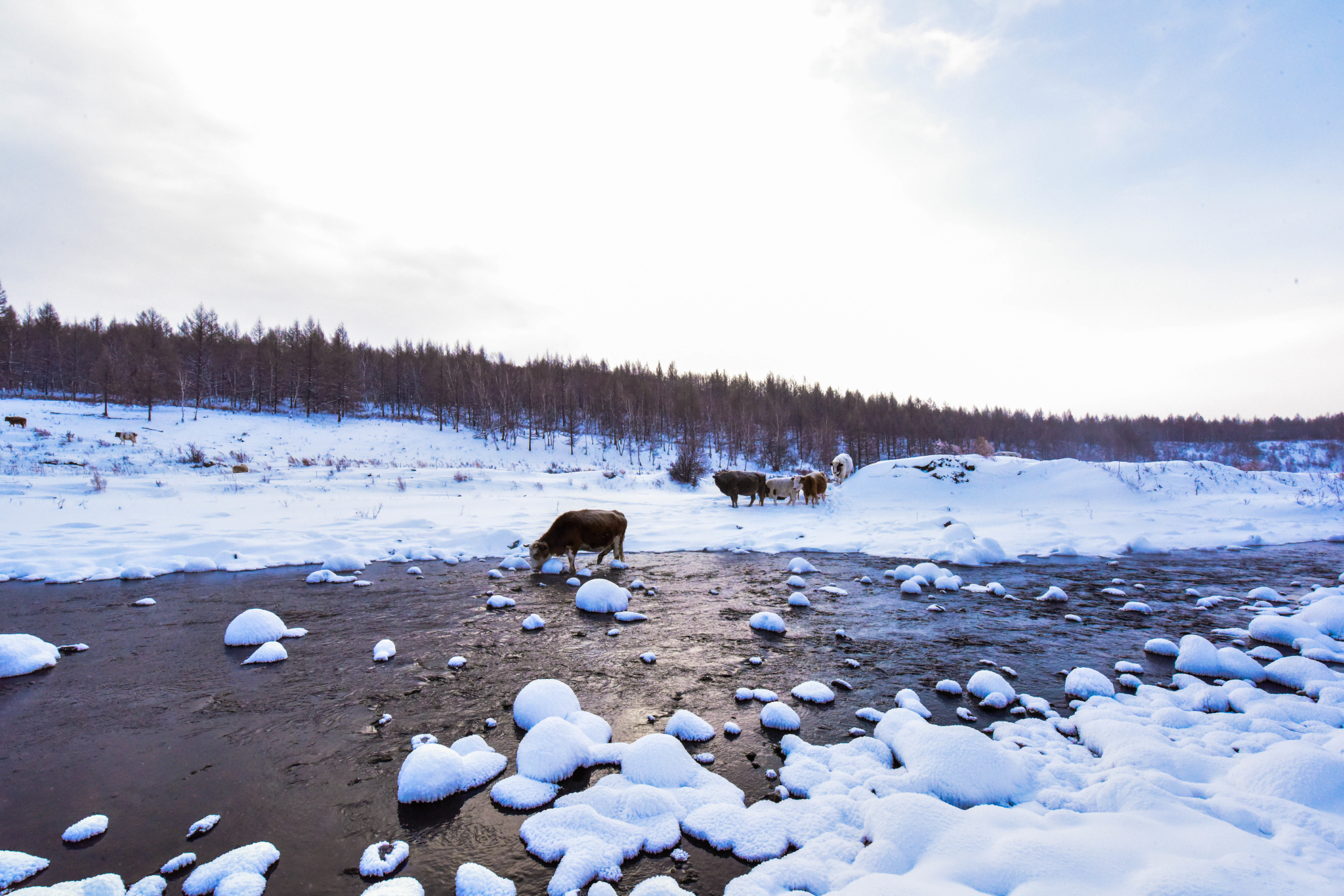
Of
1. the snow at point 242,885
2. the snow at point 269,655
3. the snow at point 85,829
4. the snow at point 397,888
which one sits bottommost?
the snow at point 269,655

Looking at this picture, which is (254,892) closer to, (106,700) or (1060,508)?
(106,700)

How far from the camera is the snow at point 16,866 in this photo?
2.24 metres

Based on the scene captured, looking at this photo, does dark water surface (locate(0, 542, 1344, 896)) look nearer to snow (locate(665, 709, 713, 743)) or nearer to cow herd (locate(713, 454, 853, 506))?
snow (locate(665, 709, 713, 743))

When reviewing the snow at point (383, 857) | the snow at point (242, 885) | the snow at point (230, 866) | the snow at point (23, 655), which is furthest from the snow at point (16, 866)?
the snow at point (23, 655)

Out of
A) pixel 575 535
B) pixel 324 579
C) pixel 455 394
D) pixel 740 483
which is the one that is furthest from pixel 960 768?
pixel 455 394

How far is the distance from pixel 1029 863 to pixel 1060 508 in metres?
16.9

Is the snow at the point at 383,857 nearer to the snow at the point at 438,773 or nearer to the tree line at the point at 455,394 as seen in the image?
the snow at the point at 438,773

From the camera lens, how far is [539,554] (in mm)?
8719

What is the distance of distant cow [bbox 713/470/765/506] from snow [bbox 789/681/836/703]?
1316cm

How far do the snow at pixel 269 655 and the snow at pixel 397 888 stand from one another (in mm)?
3490


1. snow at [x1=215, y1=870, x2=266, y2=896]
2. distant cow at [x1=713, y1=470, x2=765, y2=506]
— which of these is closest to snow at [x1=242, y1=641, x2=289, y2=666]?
snow at [x1=215, y1=870, x2=266, y2=896]

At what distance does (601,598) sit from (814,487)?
490 inches

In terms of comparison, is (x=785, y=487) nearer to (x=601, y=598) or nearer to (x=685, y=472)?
(x=685, y=472)

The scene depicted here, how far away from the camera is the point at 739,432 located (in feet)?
202
